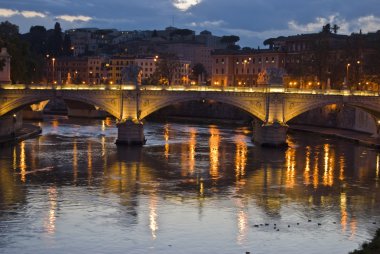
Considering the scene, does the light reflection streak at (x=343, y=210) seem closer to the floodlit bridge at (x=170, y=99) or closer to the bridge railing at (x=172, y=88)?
the floodlit bridge at (x=170, y=99)

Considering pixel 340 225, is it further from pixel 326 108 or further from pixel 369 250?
pixel 326 108

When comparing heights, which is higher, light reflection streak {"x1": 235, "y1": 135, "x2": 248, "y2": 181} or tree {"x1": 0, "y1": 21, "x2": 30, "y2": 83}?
tree {"x1": 0, "y1": 21, "x2": 30, "y2": 83}

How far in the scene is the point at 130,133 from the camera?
6481 cm

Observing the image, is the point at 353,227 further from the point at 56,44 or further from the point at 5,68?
the point at 56,44

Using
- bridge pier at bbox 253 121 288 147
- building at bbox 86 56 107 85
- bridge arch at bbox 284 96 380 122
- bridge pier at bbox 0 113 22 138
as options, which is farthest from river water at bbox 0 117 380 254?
building at bbox 86 56 107 85

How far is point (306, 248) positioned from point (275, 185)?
15.0m

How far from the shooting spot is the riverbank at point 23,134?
6516cm

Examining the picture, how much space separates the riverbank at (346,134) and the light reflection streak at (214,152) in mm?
10118

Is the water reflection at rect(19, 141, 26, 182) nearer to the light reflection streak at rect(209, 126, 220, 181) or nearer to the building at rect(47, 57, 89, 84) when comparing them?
Answer: the light reflection streak at rect(209, 126, 220, 181)

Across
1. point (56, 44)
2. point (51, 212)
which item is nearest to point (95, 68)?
point (56, 44)


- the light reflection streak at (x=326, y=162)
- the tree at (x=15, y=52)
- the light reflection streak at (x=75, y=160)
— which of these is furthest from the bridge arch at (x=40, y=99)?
the light reflection streak at (x=326, y=162)

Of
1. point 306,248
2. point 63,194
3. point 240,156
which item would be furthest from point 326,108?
point 306,248

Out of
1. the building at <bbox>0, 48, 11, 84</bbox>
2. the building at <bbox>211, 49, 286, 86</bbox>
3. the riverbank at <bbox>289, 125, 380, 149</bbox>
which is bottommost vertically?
the riverbank at <bbox>289, 125, 380, 149</bbox>

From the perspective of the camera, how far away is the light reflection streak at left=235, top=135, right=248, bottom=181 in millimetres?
49250
